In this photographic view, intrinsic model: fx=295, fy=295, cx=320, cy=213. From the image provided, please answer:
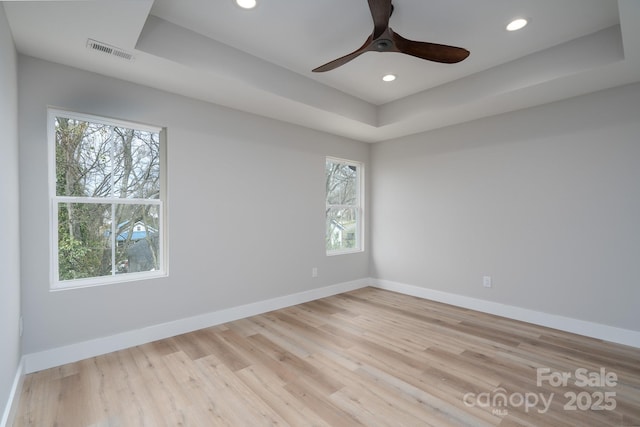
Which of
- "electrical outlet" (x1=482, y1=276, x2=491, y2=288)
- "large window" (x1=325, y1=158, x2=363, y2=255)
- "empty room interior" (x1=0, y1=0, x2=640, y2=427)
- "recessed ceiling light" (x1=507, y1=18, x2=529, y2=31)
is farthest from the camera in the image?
"large window" (x1=325, y1=158, x2=363, y2=255)

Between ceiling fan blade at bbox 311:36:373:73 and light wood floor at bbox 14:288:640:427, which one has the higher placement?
ceiling fan blade at bbox 311:36:373:73

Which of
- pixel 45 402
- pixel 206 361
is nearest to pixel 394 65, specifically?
pixel 206 361

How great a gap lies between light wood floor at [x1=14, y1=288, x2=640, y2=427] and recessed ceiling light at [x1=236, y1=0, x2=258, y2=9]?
112 inches

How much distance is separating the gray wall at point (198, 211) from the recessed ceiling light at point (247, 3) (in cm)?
130

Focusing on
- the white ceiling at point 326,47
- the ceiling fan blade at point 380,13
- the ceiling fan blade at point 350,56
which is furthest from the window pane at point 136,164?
the ceiling fan blade at point 380,13

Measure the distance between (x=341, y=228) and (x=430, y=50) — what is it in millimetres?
3124

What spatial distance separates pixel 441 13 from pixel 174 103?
263 centimetres

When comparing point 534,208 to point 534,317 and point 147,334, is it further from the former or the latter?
point 147,334

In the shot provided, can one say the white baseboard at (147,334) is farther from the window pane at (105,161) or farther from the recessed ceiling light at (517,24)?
the recessed ceiling light at (517,24)

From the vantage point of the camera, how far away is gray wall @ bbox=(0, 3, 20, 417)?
1688 millimetres

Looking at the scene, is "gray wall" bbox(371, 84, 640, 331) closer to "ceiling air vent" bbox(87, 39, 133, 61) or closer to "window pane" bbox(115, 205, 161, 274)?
"window pane" bbox(115, 205, 161, 274)

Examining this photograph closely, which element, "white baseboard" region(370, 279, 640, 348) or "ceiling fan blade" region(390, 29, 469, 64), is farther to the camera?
"white baseboard" region(370, 279, 640, 348)

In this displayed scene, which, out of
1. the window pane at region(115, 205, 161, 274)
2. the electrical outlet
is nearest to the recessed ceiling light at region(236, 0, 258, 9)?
the window pane at region(115, 205, 161, 274)

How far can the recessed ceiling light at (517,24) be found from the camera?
7.87 ft
